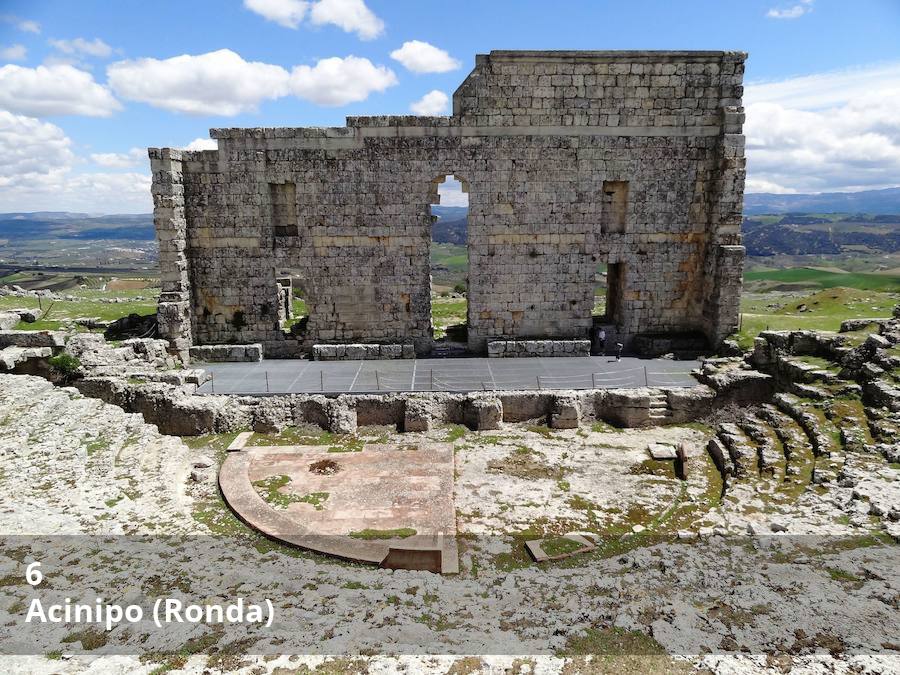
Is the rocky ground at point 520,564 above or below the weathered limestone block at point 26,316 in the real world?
below

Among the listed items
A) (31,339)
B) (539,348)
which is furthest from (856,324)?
(31,339)

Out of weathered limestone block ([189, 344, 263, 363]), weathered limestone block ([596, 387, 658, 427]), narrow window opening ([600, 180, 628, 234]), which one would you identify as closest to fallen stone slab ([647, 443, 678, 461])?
weathered limestone block ([596, 387, 658, 427])

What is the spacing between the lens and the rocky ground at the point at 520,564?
5.97 metres

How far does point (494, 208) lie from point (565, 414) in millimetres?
6641

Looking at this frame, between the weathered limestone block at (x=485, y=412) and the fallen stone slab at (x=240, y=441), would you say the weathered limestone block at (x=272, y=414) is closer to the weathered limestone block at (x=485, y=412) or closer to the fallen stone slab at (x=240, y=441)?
the fallen stone slab at (x=240, y=441)

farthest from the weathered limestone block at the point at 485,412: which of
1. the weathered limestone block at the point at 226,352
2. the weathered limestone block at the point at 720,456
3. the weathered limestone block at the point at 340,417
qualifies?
the weathered limestone block at the point at 226,352

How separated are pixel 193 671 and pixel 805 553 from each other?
7.78 m

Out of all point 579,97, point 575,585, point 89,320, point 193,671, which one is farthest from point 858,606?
point 89,320

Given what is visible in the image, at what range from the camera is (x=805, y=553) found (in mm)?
7738

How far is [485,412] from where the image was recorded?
13.5 meters

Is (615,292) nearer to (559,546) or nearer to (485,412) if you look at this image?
(485,412)

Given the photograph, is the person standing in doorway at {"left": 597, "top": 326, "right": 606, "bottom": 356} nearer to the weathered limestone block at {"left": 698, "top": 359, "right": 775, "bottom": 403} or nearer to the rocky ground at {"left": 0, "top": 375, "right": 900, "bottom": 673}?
the weathered limestone block at {"left": 698, "top": 359, "right": 775, "bottom": 403}

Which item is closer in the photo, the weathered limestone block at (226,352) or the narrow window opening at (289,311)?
the weathered limestone block at (226,352)

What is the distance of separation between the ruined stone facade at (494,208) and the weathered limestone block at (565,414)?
164 inches
